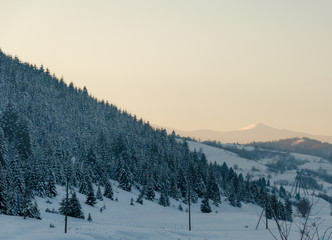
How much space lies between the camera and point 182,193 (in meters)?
115

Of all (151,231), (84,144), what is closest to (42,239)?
(151,231)

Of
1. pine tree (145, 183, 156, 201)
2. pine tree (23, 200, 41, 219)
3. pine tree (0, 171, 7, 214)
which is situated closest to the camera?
pine tree (23, 200, 41, 219)

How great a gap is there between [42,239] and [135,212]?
49.4 meters

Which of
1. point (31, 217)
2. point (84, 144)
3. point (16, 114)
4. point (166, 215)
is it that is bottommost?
point (166, 215)

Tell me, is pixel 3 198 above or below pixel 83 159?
below

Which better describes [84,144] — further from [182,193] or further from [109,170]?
[182,193]

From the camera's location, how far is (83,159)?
11556 cm

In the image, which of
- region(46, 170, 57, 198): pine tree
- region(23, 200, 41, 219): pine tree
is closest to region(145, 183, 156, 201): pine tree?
region(46, 170, 57, 198): pine tree

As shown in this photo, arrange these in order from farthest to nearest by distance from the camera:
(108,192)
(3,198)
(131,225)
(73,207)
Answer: (108,192)
(131,225)
(73,207)
(3,198)

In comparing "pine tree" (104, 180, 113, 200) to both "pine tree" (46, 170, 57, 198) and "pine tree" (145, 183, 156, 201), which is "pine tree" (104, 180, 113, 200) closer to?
"pine tree" (145, 183, 156, 201)

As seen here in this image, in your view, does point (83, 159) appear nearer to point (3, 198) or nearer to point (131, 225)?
point (131, 225)

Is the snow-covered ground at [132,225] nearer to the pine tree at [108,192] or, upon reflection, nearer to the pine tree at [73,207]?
the pine tree at [73,207]

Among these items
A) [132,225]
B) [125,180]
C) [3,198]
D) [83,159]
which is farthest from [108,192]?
[3,198]

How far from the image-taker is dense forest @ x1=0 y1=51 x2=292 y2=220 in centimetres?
7038
